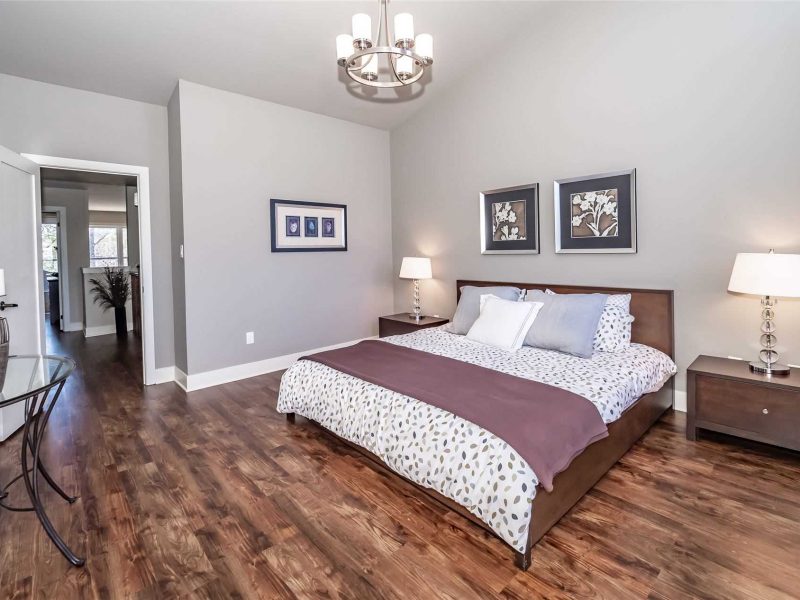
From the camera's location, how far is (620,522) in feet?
6.21

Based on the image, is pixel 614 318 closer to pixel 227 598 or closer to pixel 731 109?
pixel 731 109

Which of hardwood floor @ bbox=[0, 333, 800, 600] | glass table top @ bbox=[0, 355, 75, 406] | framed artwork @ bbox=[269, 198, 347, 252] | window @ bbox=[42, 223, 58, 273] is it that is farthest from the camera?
window @ bbox=[42, 223, 58, 273]

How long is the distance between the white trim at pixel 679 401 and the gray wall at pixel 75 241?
8092 millimetres

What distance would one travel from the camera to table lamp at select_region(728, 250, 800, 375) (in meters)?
2.36

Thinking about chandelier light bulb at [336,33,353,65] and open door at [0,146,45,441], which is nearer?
chandelier light bulb at [336,33,353,65]

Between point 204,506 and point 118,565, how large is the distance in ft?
1.38

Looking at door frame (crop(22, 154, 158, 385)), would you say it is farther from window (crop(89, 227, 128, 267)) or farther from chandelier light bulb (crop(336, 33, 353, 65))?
window (crop(89, 227, 128, 267))

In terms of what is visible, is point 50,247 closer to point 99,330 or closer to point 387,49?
point 99,330

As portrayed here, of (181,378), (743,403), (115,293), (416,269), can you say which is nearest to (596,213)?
(743,403)

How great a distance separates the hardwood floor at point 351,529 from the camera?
1558mm

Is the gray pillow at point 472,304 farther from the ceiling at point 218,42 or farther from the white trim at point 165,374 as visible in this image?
the white trim at point 165,374

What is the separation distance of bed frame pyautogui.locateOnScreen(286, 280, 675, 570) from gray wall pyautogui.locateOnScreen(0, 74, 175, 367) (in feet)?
7.01

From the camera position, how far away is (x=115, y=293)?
664cm

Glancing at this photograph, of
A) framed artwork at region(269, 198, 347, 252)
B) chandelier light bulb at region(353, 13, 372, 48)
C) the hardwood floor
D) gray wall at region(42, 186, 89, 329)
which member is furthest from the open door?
gray wall at region(42, 186, 89, 329)
